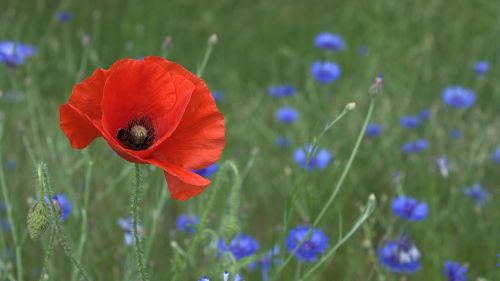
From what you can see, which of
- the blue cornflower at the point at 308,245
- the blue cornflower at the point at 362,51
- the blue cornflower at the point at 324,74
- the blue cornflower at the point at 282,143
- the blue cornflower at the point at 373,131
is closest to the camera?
the blue cornflower at the point at 308,245

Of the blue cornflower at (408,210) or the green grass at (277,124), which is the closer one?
the blue cornflower at (408,210)

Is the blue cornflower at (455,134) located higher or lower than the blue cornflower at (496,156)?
higher

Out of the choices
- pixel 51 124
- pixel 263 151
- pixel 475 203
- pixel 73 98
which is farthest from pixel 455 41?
pixel 73 98

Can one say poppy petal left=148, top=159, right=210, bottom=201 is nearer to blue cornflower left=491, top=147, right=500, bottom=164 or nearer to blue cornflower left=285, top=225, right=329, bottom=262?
blue cornflower left=285, top=225, right=329, bottom=262

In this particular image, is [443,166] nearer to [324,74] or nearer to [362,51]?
[324,74]

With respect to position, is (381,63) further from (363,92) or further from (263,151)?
(263,151)

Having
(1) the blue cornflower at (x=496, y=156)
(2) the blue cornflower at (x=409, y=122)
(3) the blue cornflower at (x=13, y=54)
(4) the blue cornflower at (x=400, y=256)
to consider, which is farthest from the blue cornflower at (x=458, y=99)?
(3) the blue cornflower at (x=13, y=54)

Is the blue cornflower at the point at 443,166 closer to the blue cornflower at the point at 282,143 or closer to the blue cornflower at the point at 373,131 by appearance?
the blue cornflower at the point at 373,131
